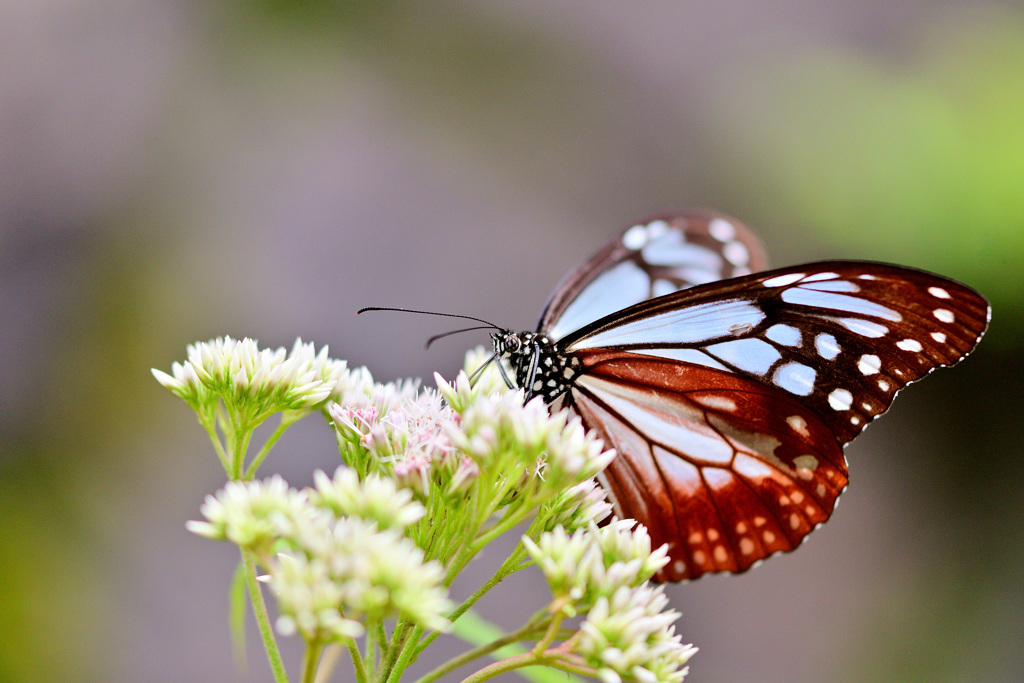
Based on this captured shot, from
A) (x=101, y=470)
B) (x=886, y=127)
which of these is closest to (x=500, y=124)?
(x=886, y=127)

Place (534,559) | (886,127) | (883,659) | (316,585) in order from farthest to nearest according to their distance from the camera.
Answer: (886,127) < (883,659) < (534,559) < (316,585)

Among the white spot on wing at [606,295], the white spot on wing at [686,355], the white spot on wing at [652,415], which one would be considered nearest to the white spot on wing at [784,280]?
the white spot on wing at [686,355]

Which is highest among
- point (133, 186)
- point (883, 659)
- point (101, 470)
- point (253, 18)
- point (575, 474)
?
point (253, 18)

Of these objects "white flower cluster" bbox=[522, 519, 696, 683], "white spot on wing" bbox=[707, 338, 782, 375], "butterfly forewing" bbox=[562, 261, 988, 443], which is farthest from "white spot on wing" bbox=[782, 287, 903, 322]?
"white flower cluster" bbox=[522, 519, 696, 683]

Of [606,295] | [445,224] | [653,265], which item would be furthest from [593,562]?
[445,224]

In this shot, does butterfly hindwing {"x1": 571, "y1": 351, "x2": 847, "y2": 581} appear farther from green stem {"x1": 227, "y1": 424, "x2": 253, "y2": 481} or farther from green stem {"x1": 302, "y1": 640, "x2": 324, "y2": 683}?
green stem {"x1": 302, "y1": 640, "x2": 324, "y2": 683}

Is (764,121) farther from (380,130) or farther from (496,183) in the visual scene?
(380,130)

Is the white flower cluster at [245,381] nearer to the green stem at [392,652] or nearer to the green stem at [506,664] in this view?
the green stem at [392,652]
